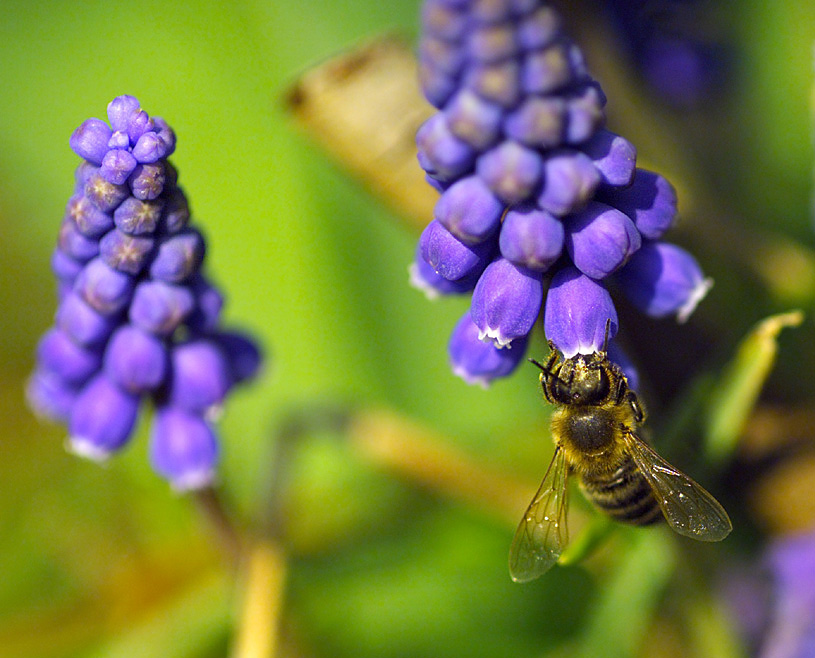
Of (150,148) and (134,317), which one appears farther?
(134,317)

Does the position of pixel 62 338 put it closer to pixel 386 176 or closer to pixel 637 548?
pixel 386 176

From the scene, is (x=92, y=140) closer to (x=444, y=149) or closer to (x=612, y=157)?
(x=444, y=149)

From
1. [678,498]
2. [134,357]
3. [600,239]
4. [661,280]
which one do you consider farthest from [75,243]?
[678,498]

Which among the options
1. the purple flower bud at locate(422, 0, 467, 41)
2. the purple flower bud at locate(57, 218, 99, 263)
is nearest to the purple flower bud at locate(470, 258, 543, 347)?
the purple flower bud at locate(422, 0, 467, 41)

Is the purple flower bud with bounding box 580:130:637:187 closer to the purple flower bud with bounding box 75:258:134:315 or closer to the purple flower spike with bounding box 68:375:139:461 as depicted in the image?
the purple flower bud with bounding box 75:258:134:315

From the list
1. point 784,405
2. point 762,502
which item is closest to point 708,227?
Answer: point 784,405

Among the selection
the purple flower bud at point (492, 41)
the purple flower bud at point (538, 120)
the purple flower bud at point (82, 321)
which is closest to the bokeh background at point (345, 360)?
the purple flower bud at point (82, 321)
